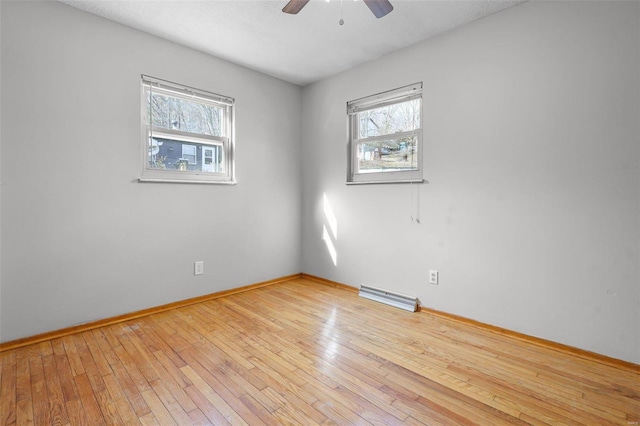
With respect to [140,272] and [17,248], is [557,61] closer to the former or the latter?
[140,272]

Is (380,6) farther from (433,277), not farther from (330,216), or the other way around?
(330,216)

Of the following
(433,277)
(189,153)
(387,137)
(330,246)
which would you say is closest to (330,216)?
(330,246)

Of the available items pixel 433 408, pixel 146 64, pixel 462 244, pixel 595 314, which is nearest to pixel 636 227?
pixel 595 314

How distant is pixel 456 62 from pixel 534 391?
8.06 ft

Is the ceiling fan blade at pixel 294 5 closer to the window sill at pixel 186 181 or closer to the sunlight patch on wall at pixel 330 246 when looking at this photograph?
A: the window sill at pixel 186 181

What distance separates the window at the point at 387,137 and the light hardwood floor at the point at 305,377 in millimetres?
1503

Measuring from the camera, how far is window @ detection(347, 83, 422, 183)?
2.96 meters

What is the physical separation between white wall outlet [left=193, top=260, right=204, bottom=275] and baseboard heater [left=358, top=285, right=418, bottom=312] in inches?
66.0

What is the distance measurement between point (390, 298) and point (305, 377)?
4.93ft

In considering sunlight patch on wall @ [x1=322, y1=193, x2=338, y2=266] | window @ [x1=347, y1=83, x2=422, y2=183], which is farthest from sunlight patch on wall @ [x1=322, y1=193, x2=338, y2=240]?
window @ [x1=347, y1=83, x2=422, y2=183]

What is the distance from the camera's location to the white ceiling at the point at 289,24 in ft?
7.49

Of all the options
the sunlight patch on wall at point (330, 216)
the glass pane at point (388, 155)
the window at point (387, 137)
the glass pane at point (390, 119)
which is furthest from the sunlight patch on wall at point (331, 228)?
the glass pane at point (390, 119)

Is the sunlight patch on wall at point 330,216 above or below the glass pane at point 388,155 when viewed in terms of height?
below

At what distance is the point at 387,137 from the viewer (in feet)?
10.4
